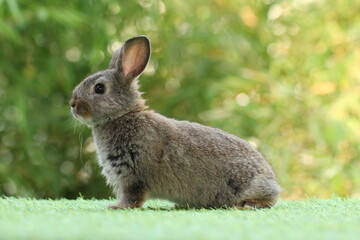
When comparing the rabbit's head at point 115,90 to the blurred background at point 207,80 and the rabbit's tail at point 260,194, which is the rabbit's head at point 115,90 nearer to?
the rabbit's tail at point 260,194

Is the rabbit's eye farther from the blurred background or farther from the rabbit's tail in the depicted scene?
the blurred background

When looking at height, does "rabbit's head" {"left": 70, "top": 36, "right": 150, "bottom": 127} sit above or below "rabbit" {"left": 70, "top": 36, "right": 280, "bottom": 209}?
above

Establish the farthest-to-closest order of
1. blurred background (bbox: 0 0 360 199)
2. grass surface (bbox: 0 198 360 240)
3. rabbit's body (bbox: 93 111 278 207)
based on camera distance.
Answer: blurred background (bbox: 0 0 360 199) < rabbit's body (bbox: 93 111 278 207) < grass surface (bbox: 0 198 360 240)

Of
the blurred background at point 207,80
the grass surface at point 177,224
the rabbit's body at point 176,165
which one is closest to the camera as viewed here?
the grass surface at point 177,224

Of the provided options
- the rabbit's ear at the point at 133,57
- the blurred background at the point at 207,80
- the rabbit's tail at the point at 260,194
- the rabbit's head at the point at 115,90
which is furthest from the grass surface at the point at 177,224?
the blurred background at the point at 207,80

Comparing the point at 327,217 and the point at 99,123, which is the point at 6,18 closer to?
the point at 99,123

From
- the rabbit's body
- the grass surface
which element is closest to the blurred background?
the rabbit's body

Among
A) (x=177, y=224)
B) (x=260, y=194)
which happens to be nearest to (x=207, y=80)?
(x=260, y=194)

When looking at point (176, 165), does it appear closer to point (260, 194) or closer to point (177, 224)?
point (260, 194)
